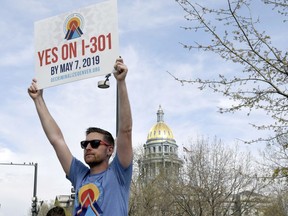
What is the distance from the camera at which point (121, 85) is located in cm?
314

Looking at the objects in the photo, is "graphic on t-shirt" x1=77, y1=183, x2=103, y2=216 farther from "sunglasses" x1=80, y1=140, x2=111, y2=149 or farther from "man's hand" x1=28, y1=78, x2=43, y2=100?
"man's hand" x1=28, y1=78, x2=43, y2=100

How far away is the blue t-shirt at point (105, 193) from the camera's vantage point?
120 inches

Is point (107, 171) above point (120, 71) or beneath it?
beneath

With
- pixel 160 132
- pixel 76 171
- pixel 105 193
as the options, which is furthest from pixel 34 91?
pixel 160 132

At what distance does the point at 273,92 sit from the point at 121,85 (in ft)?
17.4

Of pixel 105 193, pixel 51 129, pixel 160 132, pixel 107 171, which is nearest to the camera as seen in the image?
pixel 105 193

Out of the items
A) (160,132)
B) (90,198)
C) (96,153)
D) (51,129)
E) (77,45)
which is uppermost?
(160,132)

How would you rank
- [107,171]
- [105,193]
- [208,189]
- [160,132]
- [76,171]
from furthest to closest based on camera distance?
[160,132] < [208,189] < [76,171] < [107,171] < [105,193]

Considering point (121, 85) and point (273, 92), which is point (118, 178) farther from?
point (273, 92)

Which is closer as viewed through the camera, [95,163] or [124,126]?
[124,126]

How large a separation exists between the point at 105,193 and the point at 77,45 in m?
1.24

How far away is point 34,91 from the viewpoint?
3.84 m

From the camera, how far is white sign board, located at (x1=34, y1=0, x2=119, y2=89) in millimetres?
3523

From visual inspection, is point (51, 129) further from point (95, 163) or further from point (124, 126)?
point (124, 126)
